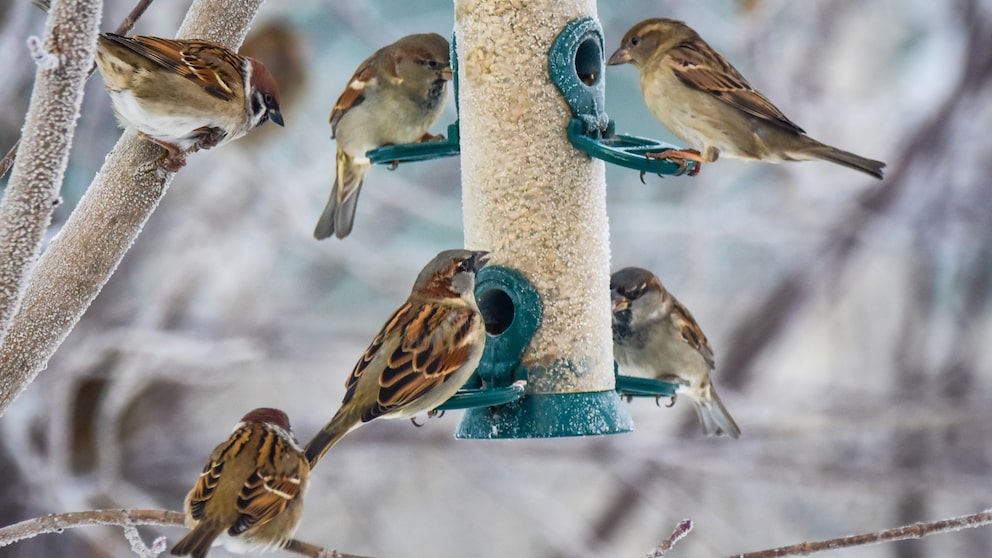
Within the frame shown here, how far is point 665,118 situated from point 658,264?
3477mm

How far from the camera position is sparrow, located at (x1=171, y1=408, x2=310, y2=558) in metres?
3.84

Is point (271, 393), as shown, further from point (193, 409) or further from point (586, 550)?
point (586, 550)

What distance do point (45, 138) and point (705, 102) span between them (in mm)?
2813

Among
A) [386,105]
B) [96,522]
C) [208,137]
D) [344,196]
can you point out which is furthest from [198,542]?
[386,105]

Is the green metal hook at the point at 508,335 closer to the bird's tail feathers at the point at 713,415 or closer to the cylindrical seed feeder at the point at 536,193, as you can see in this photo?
the cylindrical seed feeder at the point at 536,193

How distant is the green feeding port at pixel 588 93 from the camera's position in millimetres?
3941

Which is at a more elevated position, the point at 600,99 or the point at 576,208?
the point at 600,99

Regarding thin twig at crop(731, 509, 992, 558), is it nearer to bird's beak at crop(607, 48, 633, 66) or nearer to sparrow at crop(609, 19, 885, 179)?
sparrow at crop(609, 19, 885, 179)

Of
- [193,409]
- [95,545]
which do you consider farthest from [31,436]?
[193,409]

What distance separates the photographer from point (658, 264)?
26.3 ft

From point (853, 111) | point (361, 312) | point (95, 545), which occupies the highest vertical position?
point (853, 111)

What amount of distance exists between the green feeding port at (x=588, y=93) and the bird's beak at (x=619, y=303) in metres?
0.82

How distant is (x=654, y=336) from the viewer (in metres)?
4.83

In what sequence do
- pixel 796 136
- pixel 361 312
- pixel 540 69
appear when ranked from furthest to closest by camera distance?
pixel 361 312
pixel 796 136
pixel 540 69
